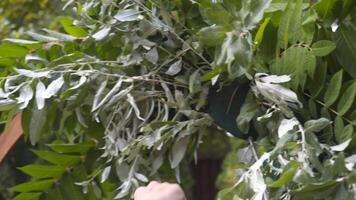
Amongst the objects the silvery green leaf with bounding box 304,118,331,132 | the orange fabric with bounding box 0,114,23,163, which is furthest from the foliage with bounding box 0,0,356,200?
the orange fabric with bounding box 0,114,23,163

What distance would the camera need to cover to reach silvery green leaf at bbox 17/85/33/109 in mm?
1253

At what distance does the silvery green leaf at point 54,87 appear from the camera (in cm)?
124

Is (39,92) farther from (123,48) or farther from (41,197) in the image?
(41,197)

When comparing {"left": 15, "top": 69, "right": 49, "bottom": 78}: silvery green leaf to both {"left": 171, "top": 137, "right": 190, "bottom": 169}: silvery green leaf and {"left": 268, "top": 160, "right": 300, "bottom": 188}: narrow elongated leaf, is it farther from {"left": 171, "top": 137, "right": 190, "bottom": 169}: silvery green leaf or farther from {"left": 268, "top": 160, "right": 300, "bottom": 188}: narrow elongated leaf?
{"left": 268, "top": 160, "right": 300, "bottom": 188}: narrow elongated leaf

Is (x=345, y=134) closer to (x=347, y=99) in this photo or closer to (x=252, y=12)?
(x=347, y=99)

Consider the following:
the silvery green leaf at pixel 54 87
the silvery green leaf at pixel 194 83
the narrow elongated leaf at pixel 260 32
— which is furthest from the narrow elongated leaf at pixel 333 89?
the silvery green leaf at pixel 54 87

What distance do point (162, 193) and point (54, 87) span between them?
342 millimetres

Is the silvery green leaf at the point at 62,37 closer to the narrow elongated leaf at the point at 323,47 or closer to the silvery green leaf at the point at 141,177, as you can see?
the silvery green leaf at the point at 141,177

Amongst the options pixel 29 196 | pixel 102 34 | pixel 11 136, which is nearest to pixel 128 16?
pixel 102 34

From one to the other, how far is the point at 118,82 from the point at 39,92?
132 mm

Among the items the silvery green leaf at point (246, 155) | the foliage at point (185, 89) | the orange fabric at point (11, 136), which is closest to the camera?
the foliage at point (185, 89)

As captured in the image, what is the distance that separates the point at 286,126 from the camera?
1.02m

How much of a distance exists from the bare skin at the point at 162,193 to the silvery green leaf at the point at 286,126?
156 millimetres

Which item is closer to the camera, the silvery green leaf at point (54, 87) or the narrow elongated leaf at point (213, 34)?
the narrow elongated leaf at point (213, 34)
